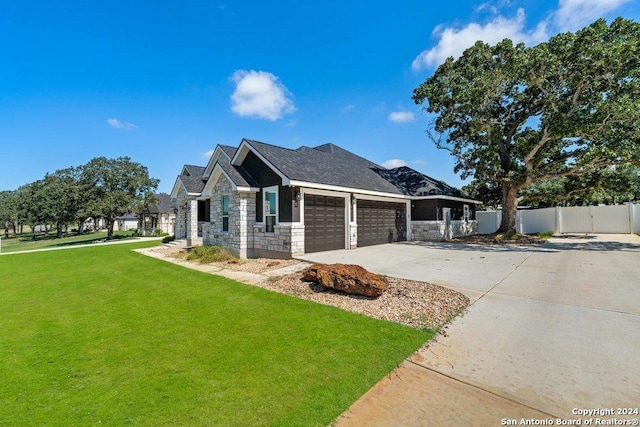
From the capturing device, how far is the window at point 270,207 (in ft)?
39.9

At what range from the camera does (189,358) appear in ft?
12.2

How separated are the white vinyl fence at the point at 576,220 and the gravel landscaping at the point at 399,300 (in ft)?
73.6

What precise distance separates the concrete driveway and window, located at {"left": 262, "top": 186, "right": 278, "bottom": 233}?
7591 millimetres

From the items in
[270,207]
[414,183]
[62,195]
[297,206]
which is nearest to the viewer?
[297,206]

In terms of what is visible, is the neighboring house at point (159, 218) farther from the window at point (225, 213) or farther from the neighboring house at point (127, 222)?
the window at point (225, 213)

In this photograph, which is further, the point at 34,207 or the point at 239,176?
the point at 34,207

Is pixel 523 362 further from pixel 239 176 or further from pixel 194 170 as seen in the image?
pixel 194 170

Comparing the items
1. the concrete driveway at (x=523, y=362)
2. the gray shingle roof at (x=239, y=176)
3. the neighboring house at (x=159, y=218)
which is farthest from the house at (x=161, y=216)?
the concrete driveway at (x=523, y=362)

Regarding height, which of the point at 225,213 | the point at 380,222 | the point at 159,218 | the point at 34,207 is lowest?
the point at 380,222

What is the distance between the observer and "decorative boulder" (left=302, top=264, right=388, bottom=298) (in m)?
6.05

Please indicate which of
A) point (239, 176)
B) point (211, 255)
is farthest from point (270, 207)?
point (211, 255)

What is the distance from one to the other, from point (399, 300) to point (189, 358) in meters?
4.11

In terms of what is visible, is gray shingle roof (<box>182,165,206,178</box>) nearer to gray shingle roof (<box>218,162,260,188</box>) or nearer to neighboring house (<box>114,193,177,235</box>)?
gray shingle roof (<box>218,162,260,188</box>)

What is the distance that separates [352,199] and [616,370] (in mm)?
11261
